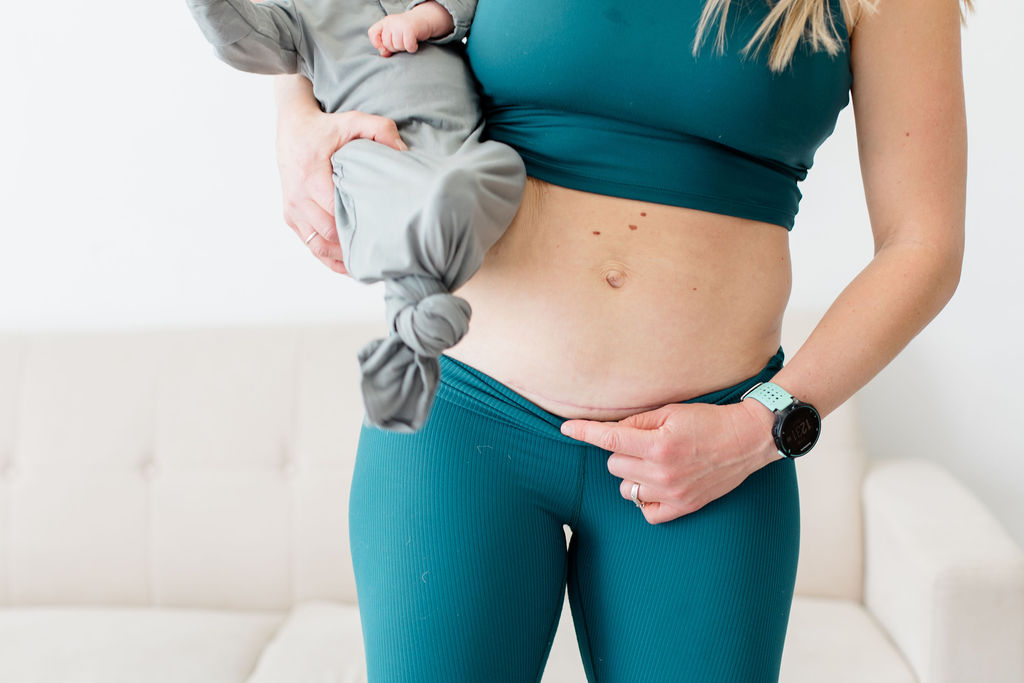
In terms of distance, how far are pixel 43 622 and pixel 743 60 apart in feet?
5.65

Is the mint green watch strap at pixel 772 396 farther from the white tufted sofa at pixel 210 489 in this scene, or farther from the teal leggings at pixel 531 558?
the white tufted sofa at pixel 210 489

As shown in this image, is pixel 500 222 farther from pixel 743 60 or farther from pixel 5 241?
pixel 5 241

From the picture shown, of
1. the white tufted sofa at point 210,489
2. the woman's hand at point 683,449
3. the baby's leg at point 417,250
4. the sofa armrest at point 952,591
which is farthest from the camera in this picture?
the white tufted sofa at point 210,489

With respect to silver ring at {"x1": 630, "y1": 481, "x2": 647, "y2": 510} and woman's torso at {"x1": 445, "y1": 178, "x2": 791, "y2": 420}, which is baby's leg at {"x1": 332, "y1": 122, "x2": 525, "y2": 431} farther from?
silver ring at {"x1": 630, "y1": 481, "x2": 647, "y2": 510}

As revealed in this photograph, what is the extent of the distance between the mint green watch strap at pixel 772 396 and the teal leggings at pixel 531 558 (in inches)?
1.3

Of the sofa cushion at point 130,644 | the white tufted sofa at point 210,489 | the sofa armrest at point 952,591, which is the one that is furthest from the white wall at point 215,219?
the sofa cushion at point 130,644

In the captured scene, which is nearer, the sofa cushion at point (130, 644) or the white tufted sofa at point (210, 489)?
the sofa cushion at point (130, 644)

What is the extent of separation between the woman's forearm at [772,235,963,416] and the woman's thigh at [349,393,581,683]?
221 mm

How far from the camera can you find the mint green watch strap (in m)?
0.73

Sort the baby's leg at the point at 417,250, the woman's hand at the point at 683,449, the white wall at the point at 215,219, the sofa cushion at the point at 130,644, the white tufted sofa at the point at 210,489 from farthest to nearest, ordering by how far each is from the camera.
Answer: the white wall at the point at 215,219 < the white tufted sofa at the point at 210,489 < the sofa cushion at the point at 130,644 < the woman's hand at the point at 683,449 < the baby's leg at the point at 417,250

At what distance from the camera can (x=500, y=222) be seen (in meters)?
0.67

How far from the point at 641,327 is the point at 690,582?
8.9 inches

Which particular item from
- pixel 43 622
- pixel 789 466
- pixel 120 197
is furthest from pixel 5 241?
pixel 789 466

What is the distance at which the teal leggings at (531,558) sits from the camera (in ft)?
2.38
